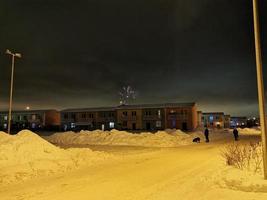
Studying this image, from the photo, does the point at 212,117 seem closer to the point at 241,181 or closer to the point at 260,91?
the point at 260,91

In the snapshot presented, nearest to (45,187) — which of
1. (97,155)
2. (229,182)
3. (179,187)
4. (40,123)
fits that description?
(179,187)

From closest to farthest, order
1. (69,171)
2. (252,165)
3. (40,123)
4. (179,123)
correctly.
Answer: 1. (252,165)
2. (69,171)
3. (179,123)
4. (40,123)

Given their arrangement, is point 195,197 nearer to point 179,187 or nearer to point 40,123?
point 179,187

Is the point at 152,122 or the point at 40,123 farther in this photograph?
the point at 40,123

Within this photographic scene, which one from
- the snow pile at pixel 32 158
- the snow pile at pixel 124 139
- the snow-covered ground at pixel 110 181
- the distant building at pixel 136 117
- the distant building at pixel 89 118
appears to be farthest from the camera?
the distant building at pixel 89 118

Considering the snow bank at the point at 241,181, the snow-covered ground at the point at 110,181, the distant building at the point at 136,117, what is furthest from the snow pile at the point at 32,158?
the distant building at the point at 136,117

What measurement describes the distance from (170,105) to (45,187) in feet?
224

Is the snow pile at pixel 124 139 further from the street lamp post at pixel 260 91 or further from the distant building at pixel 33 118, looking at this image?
the distant building at pixel 33 118

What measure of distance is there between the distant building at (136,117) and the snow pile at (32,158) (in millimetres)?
56902

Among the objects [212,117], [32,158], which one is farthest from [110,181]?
[212,117]

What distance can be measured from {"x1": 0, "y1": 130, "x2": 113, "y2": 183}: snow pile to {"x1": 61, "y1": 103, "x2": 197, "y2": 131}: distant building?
5690 centimetres

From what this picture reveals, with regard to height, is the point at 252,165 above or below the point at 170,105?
below

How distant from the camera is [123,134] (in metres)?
38.8

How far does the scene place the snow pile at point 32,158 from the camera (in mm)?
13141
